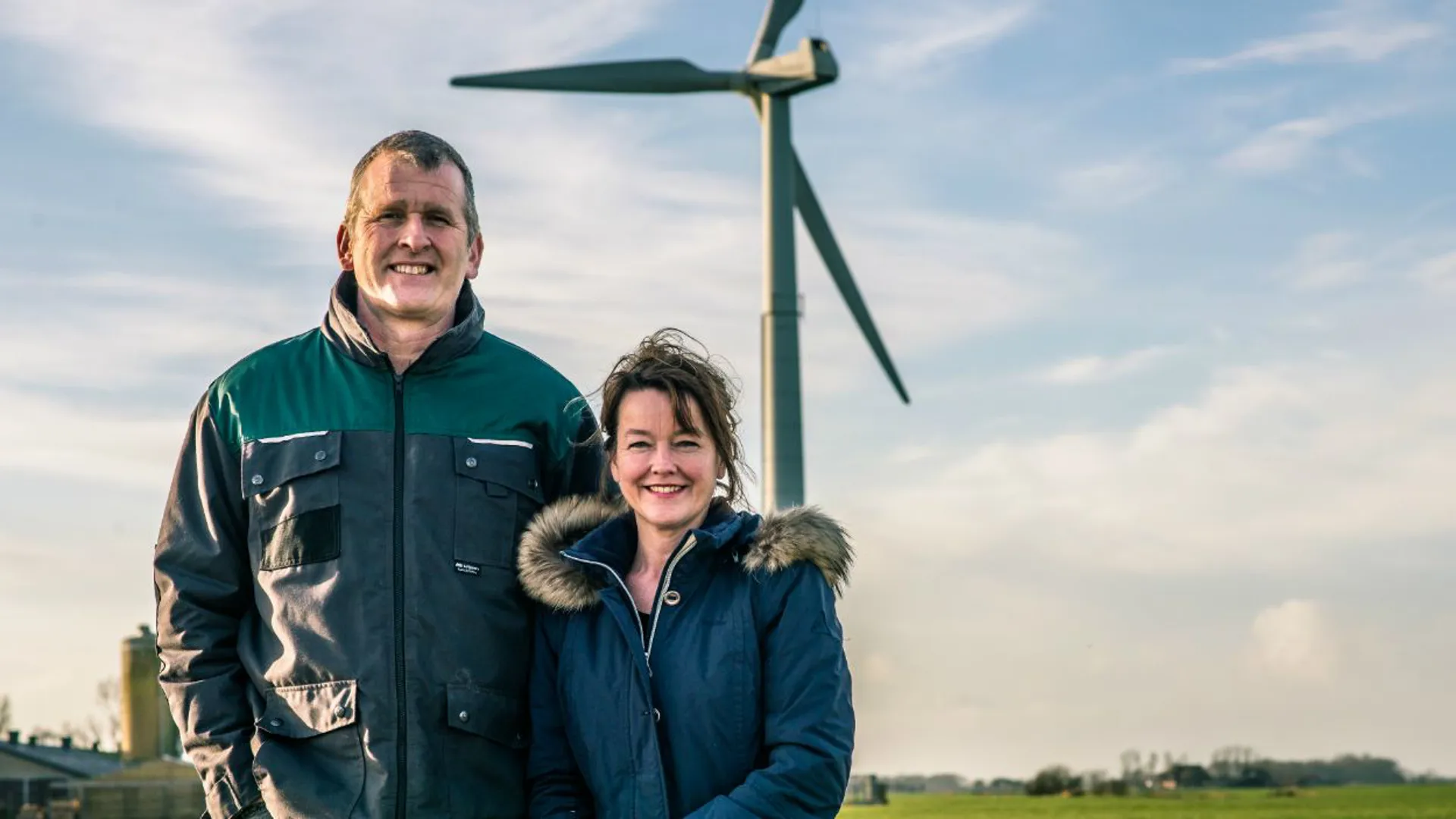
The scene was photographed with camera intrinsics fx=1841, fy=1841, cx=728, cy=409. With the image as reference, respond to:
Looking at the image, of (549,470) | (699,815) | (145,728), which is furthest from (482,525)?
(145,728)

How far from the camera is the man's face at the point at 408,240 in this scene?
274 inches

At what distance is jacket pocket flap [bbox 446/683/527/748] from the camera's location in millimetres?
6629

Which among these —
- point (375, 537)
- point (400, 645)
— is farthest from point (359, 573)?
point (400, 645)

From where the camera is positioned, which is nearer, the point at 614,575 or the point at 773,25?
the point at 614,575

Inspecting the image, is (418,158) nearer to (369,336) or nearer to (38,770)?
(369,336)

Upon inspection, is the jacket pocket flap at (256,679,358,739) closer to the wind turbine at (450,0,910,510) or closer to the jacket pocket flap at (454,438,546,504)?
the jacket pocket flap at (454,438,546,504)

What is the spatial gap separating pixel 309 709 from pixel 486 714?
64cm

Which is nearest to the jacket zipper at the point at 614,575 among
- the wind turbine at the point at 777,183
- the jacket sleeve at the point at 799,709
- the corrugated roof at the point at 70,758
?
the jacket sleeve at the point at 799,709

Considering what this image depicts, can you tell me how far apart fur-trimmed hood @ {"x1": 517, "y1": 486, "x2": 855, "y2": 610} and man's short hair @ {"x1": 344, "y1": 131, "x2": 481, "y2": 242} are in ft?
3.95

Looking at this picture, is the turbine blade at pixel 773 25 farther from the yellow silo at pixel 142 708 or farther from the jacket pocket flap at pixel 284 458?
the yellow silo at pixel 142 708

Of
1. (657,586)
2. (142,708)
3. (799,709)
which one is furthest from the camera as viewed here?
(142,708)

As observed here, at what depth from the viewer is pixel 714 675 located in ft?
20.6

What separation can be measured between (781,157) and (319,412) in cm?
2624

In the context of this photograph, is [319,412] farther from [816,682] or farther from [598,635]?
[816,682]
